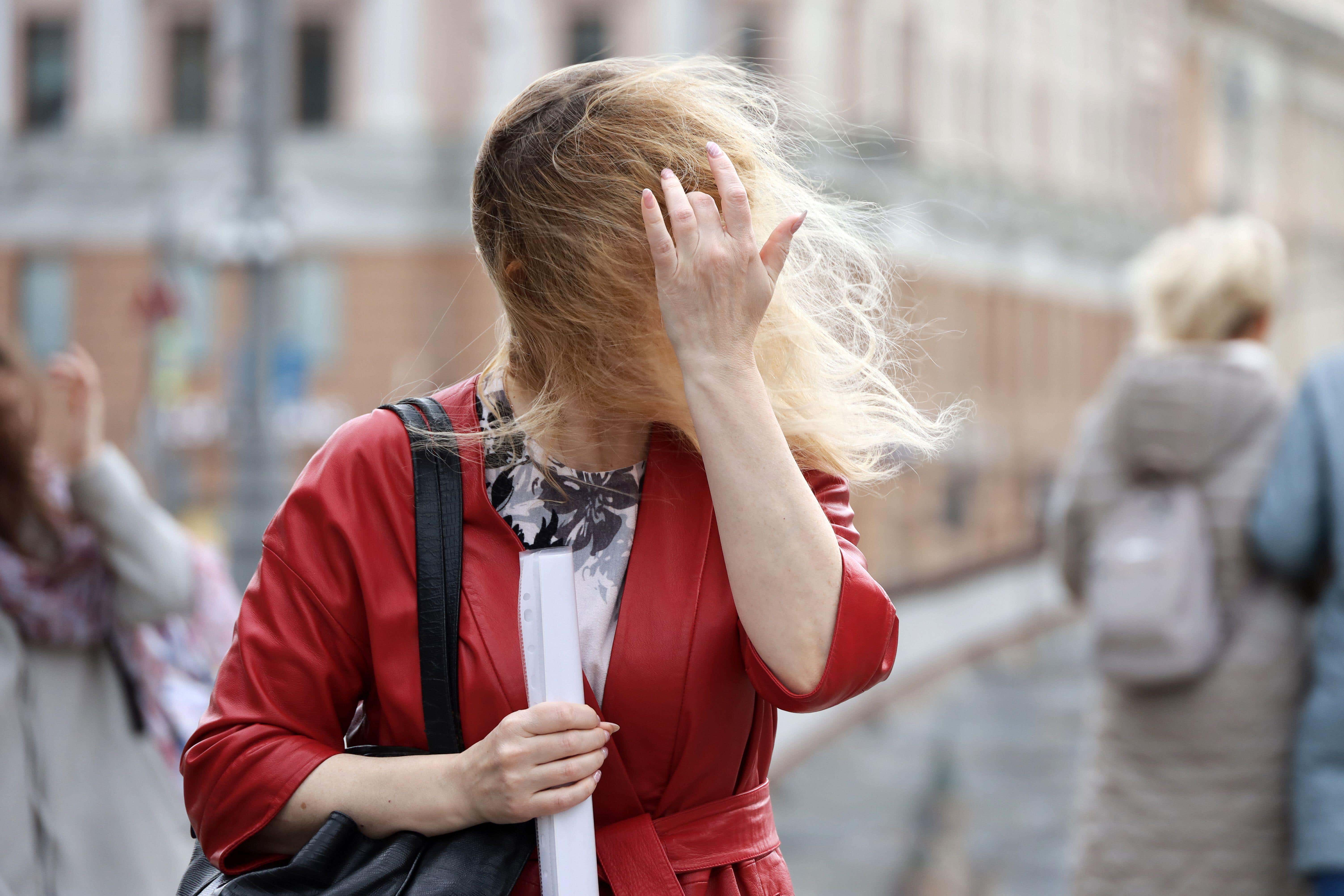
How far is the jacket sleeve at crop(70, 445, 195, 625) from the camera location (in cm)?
312

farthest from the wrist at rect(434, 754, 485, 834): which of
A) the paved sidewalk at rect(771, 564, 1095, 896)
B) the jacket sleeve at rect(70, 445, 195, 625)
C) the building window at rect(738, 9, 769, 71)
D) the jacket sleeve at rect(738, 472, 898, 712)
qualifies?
the paved sidewalk at rect(771, 564, 1095, 896)

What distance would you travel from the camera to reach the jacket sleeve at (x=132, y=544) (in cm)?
312

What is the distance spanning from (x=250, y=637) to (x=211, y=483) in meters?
18.8

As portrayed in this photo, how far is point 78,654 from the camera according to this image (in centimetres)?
307

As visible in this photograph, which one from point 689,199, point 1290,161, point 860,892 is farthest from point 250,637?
point 1290,161

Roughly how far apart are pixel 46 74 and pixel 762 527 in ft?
68.0

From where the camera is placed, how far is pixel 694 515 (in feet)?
5.76

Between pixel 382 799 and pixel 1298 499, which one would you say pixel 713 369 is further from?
pixel 1298 499

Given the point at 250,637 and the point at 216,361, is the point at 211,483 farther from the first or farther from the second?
the point at 250,637

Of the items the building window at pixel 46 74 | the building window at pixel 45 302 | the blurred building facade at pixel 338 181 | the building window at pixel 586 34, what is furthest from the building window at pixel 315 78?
the building window at pixel 45 302

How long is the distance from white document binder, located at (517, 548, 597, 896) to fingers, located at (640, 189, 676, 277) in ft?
1.02

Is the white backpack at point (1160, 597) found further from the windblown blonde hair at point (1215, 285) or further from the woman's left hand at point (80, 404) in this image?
the woman's left hand at point (80, 404)

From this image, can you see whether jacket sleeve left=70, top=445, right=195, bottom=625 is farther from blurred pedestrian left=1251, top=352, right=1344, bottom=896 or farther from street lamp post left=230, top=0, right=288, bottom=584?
street lamp post left=230, top=0, right=288, bottom=584

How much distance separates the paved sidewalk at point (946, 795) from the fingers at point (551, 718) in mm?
4022
